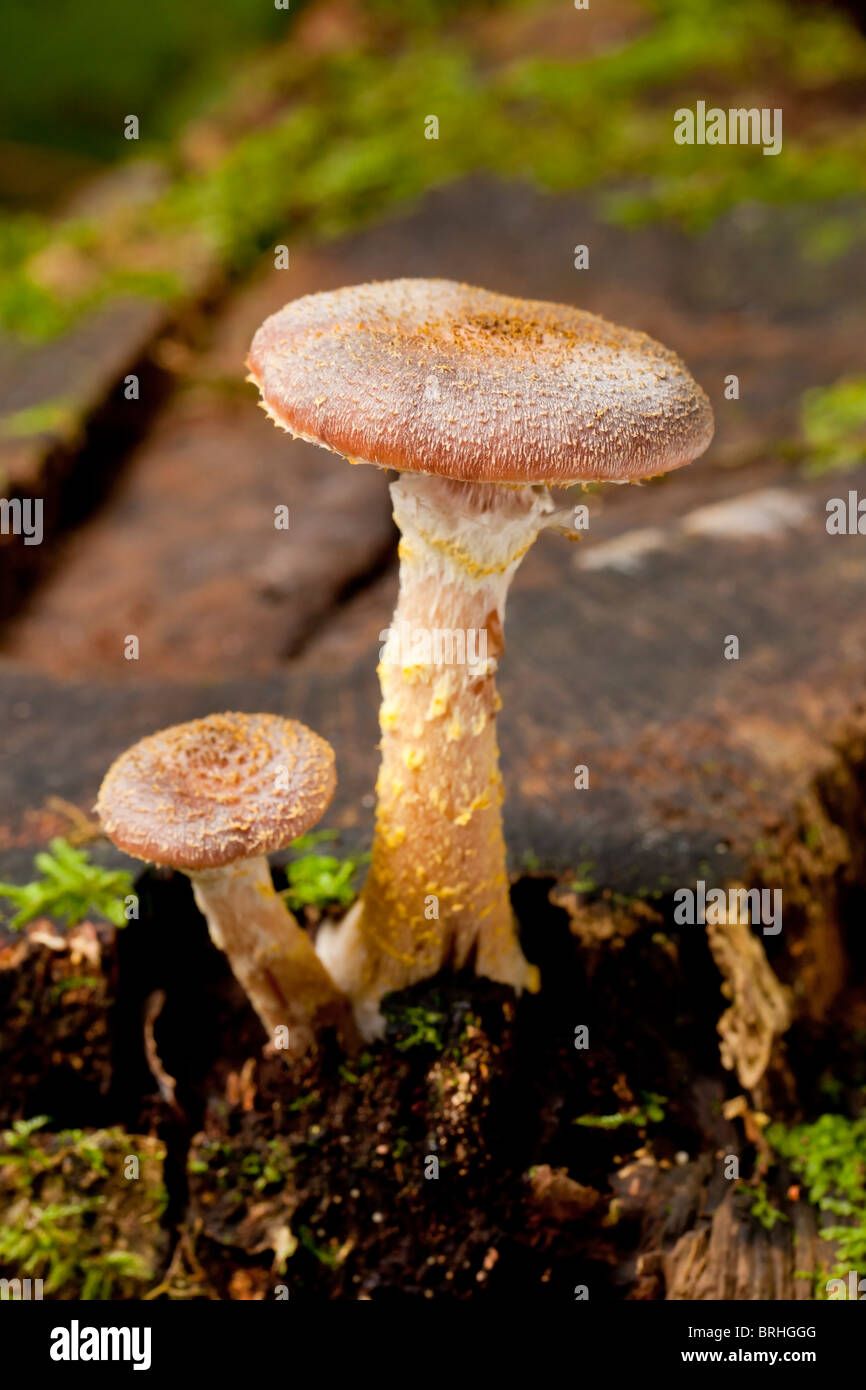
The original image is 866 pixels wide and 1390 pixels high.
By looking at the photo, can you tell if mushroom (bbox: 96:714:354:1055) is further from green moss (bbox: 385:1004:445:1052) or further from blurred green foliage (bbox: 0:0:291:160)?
blurred green foliage (bbox: 0:0:291:160)

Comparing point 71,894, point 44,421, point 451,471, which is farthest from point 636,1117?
point 44,421

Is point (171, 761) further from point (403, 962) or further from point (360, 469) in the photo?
point (360, 469)

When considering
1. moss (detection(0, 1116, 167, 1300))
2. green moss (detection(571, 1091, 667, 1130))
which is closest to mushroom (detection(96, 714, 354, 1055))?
moss (detection(0, 1116, 167, 1300))

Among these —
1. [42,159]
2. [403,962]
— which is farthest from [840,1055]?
[42,159]

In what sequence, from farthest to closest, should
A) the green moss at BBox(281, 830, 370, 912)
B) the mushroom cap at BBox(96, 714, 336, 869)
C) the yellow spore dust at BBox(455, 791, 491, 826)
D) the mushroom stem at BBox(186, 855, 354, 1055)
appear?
the green moss at BBox(281, 830, 370, 912) < the yellow spore dust at BBox(455, 791, 491, 826) < the mushroom stem at BBox(186, 855, 354, 1055) < the mushroom cap at BBox(96, 714, 336, 869)

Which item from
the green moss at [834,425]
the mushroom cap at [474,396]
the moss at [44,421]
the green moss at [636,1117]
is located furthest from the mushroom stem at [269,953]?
the green moss at [834,425]

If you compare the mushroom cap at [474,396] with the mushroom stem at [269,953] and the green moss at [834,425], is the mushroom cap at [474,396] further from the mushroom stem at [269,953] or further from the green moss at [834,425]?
the green moss at [834,425]

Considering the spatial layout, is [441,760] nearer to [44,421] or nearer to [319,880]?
[319,880]
